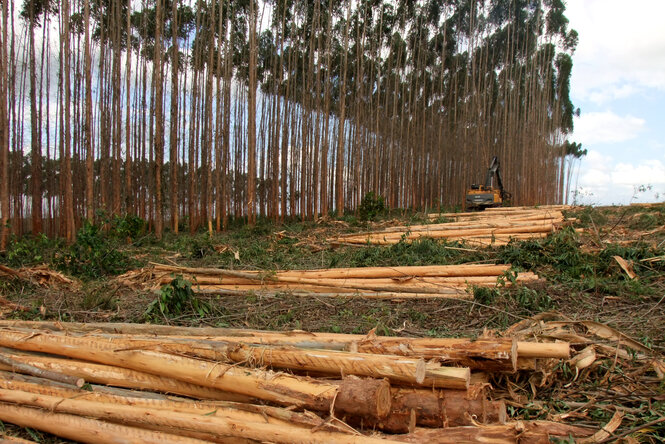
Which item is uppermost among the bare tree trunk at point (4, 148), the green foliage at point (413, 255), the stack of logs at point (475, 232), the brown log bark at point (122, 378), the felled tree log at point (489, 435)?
the bare tree trunk at point (4, 148)

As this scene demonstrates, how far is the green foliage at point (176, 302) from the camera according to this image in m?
4.78

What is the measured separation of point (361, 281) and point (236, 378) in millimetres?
3207

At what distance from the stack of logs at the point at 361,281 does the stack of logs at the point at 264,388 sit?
81.8 inches

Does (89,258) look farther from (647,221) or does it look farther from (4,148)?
(647,221)

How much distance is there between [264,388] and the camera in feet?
8.34

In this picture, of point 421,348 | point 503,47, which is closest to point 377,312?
point 421,348

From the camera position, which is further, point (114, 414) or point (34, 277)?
point (34, 277)

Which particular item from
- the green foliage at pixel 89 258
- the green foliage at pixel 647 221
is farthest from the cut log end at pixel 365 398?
the green foliage at pixel 647 221

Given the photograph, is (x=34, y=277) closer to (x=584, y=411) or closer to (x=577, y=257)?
(x=584, y=411)

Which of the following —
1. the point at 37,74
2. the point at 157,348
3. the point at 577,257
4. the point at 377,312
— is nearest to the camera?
the point at 157,348

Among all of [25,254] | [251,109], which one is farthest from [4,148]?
[251,109]

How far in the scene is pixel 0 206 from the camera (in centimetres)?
1061

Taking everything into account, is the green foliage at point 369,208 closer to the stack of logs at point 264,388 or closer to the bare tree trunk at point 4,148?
the bare tree trunk at point 4,148

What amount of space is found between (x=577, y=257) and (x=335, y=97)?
1952cm
